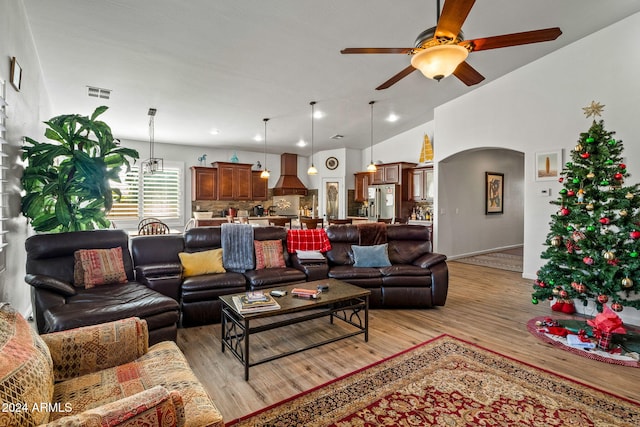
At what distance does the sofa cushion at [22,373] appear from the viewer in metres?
0.96

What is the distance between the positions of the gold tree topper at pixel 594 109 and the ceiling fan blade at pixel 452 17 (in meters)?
3.58

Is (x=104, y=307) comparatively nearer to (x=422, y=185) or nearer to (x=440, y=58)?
(x=440, y=58)

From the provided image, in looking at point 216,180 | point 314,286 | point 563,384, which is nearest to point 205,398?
point 314,286

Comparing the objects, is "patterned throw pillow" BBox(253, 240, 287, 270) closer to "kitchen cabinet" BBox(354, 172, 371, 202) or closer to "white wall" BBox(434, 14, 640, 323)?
"white wall" BBox(434, 14, 640, 323)

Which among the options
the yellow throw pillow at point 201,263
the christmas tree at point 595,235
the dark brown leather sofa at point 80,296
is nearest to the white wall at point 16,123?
the dark brown leather sofa at point 80,296

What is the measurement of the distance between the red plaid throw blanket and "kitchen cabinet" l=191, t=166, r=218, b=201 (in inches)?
167

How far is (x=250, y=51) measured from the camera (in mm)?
3801

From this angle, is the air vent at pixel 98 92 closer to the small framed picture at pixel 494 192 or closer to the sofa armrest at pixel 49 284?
the sofa armrest at pixel 49 284

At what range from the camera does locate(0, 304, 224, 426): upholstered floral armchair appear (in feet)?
3.27

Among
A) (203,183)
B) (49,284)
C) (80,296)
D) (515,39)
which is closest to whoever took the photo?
(515,39)

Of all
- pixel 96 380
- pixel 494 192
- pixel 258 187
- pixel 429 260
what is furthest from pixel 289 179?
pixel 96 380

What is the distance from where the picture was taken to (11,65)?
8.27 feet

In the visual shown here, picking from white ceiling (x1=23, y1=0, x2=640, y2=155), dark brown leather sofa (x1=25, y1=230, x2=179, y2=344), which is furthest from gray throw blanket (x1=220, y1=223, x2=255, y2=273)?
white ceiling (x1=23, y1=0, x2=640, y2=155)

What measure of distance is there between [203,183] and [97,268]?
16.0 ft
